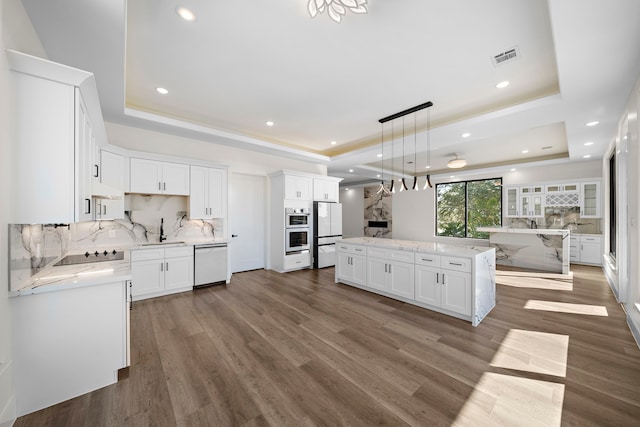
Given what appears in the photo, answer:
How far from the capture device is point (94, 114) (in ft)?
7.31

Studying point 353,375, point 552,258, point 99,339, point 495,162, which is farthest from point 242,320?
point 495,162

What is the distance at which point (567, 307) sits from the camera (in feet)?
11.4

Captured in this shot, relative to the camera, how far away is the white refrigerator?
5.98 metres

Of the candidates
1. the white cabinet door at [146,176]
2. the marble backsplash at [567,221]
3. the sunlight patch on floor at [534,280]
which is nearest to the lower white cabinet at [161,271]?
the white cabinet door at [146,176]

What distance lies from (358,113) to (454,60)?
158 cm

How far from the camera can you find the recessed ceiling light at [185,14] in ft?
6.44

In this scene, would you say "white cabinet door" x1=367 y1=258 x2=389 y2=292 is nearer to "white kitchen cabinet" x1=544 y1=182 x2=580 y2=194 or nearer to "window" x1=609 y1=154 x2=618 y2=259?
"window" x1=609 y1=154 x2=618 y2=259

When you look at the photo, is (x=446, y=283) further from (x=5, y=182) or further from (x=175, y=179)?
(x=175, y=179)

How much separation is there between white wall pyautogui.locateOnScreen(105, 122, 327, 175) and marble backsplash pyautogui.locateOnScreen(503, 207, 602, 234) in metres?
6.76

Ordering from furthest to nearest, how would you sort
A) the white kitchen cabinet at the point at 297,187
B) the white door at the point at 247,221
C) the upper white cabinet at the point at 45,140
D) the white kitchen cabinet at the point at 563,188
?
the white kitchen cabinet at the point at 563,188 < the white kitchen cabinet at the point at 297,187 < the white door at the point at 247,221 < the upper white cabinet at the point at 45,140

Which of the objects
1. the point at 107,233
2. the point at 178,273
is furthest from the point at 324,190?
the point at 107,233

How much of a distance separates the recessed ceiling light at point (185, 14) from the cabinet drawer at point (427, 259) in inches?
141

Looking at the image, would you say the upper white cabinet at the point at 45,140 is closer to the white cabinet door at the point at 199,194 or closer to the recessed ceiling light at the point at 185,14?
the recessed ceiling light at the point at 185,14

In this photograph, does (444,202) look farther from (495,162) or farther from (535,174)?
(535,174)
